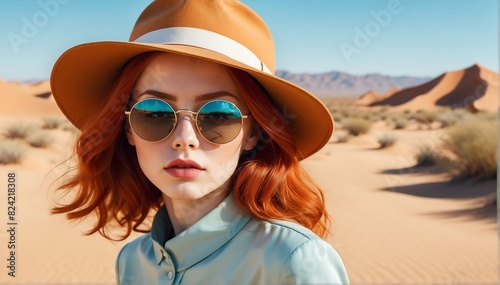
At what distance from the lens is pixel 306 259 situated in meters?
1.56

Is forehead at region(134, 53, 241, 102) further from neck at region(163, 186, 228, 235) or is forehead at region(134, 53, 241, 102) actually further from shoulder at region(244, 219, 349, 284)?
shoulder at region(244, 219, 349, 284)

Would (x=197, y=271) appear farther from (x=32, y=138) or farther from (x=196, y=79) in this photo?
(x=32, y=138)

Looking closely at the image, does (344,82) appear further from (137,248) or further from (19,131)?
(137,248)

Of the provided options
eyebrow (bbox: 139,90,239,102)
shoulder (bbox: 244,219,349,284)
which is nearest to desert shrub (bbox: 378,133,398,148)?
eyebrow (bbox: 139,90,239,102)

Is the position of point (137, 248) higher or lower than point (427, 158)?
higher

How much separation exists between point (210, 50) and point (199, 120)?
0.77ft

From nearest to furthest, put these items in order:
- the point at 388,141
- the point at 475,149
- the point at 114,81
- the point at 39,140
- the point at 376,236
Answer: the point at 114,81 → the point at 376,236 → the point at 475,149 → the point at 39,140 → the point at 388,141

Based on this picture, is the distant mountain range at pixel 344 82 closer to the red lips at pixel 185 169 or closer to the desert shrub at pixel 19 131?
the desert shrub at pixel 19 131

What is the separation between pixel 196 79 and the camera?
184cm

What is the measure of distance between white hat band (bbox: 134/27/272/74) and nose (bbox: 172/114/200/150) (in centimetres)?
25

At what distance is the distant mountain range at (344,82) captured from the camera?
143500 mm

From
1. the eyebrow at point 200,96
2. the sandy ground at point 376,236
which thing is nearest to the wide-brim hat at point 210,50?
the eyebrow at point 200,96

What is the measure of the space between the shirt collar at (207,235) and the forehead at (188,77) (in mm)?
376

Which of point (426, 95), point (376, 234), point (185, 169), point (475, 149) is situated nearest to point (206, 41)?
point (185, 169)
